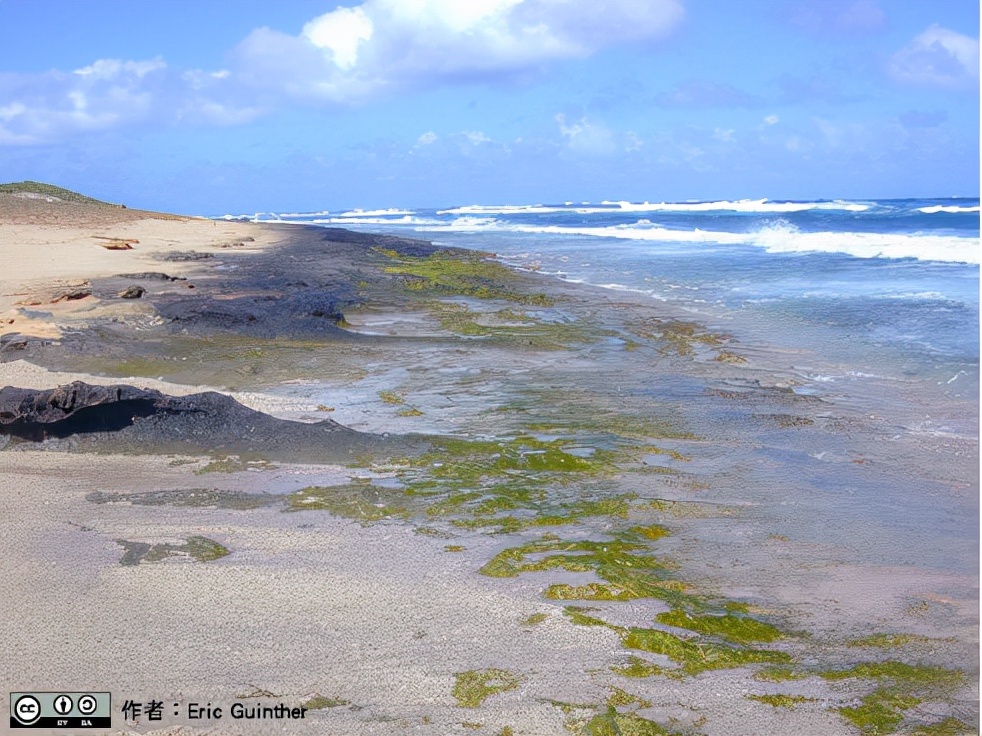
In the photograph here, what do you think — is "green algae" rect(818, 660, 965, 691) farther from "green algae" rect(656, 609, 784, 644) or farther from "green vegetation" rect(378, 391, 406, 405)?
"green vegetation" rect(378, 391, 406, 405)

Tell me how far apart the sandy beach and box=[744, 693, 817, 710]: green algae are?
1cm

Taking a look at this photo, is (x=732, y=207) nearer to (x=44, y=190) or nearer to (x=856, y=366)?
(x=44, y=190)

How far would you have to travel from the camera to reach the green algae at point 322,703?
2844 mm

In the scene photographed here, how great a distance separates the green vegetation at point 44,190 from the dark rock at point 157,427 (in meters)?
28.8

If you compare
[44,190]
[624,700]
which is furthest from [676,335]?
[44,190]

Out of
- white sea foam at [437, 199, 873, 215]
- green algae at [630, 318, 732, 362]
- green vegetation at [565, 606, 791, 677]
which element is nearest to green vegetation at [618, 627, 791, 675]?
green vegetation at [565, 606, 791, 677]

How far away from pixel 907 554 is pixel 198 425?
4.01m

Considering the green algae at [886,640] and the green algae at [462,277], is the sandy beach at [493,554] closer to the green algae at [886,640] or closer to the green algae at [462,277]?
the green algae at [886,640]

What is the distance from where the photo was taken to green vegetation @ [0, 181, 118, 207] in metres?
31.9

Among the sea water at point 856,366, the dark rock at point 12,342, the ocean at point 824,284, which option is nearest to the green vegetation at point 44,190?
the ocean at point 824,284

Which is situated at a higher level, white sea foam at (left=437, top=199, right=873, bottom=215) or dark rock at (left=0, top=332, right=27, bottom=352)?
white sea foam at (left=437, top=199, right=873, bottom=215)

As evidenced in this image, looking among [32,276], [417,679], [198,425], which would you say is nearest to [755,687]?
[417,679]

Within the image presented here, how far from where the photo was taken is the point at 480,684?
9.75ft

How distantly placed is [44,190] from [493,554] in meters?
34.4
